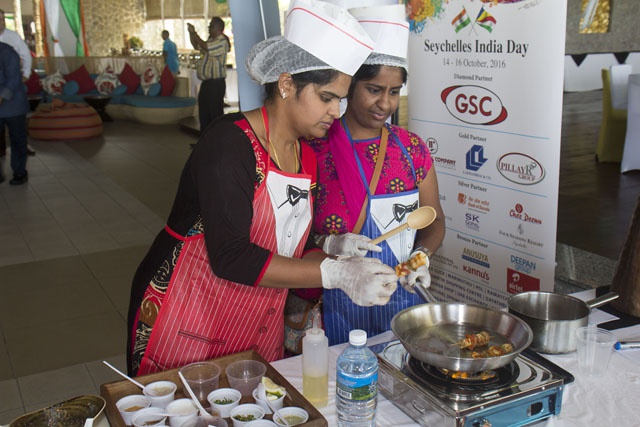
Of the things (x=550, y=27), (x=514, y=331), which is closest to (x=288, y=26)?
(x=514, y=331)

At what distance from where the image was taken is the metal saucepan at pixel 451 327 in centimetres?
138

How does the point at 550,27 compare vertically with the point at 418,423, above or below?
above

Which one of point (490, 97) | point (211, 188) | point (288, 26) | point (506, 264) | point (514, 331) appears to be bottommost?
point (506, 264)

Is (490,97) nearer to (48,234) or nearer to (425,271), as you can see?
(425,271)

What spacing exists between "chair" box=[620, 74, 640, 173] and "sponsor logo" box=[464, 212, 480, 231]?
3.88 meters

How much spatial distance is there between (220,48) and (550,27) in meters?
6.22

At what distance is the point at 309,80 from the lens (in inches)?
59.9

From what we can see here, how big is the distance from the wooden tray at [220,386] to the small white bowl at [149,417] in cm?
3

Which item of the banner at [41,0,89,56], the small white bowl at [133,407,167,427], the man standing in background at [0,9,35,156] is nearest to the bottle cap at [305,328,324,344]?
the small white bowl at [133,407,167,427]

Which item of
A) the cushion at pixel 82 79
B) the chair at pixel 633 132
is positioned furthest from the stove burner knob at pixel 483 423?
the cushion at pixel 82 79

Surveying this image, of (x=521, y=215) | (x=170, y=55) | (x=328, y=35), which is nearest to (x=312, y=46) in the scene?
(x=328, y=35)

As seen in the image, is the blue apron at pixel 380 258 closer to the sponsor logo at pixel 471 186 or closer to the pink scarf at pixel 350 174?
the pink scarf at pixel 350 174

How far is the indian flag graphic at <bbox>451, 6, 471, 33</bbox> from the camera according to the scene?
249 cm

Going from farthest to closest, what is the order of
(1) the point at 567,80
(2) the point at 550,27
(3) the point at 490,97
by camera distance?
(1) the point at 567,80
(3) the point at 490,97
(2) the point at 550,27
